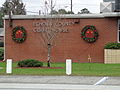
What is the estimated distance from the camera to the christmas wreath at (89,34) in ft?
101

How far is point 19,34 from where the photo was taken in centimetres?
3259

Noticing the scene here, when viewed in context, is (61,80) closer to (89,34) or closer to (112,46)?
(112,46)

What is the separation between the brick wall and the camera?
30.9 metres

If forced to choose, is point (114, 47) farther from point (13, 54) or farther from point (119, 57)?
point (13, 54)

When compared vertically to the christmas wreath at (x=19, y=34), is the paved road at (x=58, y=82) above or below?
below

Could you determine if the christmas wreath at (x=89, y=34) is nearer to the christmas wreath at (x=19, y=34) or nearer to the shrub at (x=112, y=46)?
the shrub at (x=112, y=46)

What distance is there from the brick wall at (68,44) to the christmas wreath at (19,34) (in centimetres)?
32

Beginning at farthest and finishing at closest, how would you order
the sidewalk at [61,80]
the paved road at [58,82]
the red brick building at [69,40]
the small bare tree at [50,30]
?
the red brick building at [69,40], the small bare tree at [50,30], the sidewalk at [61,80], the paved road at [58,82]

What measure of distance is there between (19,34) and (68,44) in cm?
494

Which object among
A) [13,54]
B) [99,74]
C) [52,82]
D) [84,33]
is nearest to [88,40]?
[84,33]

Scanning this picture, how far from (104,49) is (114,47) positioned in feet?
3.60

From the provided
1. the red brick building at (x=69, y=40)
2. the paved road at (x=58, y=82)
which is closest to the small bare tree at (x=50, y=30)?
the red brick building at (x=69, y=40)

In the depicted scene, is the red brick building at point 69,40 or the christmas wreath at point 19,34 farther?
the christmas wreath at point 19,34

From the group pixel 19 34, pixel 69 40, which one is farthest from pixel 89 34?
pixel 19 34
